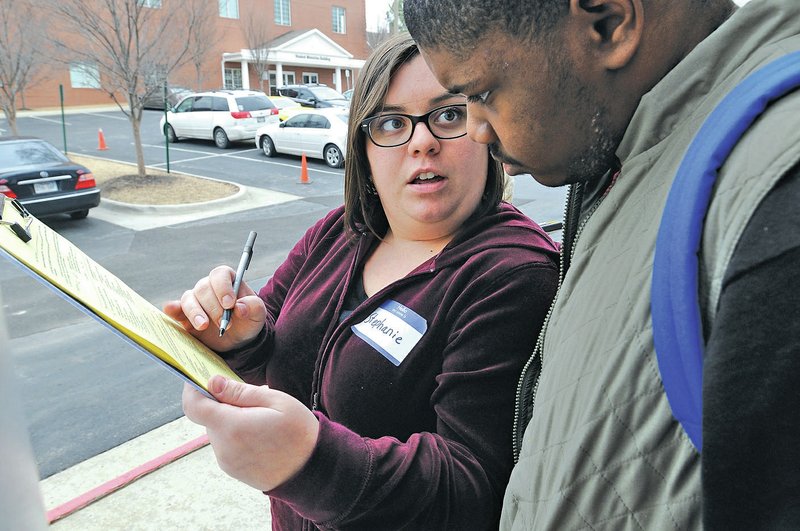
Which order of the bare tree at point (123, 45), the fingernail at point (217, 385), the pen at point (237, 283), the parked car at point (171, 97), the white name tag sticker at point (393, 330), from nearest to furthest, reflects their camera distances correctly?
the fingernail at point (217, 385)
the white name tag sticker at point (393, 330)
the pen at point (237, 283)
the bare tree at point (123, 45)
the parked car at point (171, 97)

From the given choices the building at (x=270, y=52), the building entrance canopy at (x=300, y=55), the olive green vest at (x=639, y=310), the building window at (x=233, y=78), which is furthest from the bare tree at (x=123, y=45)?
the building window at (x=233, y=78)

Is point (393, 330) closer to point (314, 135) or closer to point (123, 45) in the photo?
point (123, 45)

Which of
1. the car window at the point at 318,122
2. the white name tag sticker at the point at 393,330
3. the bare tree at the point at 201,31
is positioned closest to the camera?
the white name tag sticker at the point at 393,330

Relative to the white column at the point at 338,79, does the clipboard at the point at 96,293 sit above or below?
below

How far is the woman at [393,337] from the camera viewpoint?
1180mm

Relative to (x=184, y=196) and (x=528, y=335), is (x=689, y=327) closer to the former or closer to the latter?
(x=528, y=335)

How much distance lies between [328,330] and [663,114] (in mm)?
1094

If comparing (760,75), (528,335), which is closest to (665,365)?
(760,75)

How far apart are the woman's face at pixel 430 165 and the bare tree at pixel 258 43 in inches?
1478

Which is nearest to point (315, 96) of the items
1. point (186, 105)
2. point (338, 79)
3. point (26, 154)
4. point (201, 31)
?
point (201, 31)

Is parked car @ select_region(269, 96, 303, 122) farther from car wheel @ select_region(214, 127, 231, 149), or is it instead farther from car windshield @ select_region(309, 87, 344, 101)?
car windshield @ select_region(309, 87, 344, 101)

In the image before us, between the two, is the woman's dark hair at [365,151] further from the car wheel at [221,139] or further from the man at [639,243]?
the car wheel at [221,139]

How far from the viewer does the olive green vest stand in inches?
Result: 20.7

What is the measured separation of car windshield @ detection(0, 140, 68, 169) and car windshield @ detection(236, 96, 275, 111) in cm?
901
